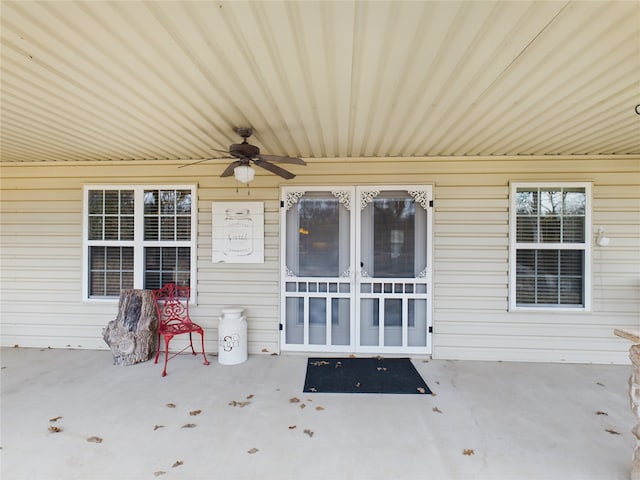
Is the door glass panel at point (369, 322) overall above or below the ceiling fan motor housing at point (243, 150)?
below

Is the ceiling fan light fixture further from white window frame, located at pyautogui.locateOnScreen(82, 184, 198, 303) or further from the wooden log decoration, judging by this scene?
the wooden log decoration

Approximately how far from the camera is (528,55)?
1.79 meters

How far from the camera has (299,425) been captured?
7.68 ft

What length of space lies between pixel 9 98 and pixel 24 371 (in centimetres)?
286

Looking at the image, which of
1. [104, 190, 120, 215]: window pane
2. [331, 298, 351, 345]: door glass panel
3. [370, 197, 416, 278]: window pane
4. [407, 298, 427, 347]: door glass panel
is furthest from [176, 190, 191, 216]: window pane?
[407, 298, 427, 347]: door glass panel

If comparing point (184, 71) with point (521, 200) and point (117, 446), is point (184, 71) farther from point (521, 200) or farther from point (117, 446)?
point (521, 200)

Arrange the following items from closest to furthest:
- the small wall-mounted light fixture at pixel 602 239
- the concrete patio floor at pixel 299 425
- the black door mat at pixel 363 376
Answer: the concrete patio floor at pixel 299 425, the black door mat at pixel 363 376, the small wall-mounted light fixture at pixel 602 239

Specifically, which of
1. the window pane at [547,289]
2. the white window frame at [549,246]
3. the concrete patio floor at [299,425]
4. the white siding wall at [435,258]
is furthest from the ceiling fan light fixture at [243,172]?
the window pane at [547,289]

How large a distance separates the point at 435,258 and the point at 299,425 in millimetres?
2480

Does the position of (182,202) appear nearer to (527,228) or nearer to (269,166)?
(269,166)

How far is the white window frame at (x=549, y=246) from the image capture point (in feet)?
11.7

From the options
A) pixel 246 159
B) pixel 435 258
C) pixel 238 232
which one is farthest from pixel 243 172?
pixel 435 258

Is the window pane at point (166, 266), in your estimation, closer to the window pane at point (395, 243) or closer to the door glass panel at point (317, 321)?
the door glass panel at point (317, 321)

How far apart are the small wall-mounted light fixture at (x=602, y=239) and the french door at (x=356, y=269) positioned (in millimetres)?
1966
